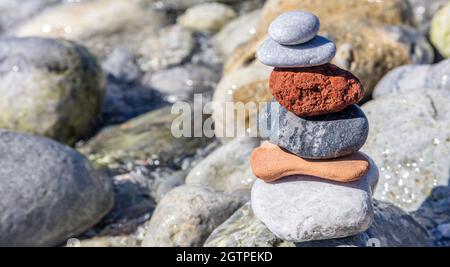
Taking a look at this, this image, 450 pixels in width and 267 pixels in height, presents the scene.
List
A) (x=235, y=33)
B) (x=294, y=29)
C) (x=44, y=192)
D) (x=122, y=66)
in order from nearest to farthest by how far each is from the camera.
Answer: (x=294, y=29) → (x=44, y=192) → (x=122, y=66) → (x=235, y=33)

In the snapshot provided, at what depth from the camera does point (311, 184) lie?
4.24 metres

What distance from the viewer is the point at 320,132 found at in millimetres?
4043

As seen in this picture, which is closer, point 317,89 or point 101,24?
point 317,89

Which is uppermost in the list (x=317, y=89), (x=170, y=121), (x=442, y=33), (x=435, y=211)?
(x=317, y=89)

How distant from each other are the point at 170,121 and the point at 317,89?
4.82m

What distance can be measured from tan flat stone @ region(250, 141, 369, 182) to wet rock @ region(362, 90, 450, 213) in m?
1.55

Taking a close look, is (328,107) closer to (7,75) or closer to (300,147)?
(300,147)

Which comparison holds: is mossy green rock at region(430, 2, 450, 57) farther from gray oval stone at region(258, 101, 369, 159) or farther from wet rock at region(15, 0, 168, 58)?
wet rock at region(15, 0, 168, 58)

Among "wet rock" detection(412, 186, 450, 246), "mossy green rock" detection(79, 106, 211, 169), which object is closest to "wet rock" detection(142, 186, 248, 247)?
"wet rock" detection(412, 186, 450, 246)

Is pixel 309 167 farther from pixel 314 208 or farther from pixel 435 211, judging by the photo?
pixel 435 211

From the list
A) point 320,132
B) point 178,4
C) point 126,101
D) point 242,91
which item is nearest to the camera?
point 320,132

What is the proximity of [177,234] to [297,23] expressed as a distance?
2.29 meters

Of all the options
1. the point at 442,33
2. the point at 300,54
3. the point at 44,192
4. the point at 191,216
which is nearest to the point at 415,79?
the point at 442,33
